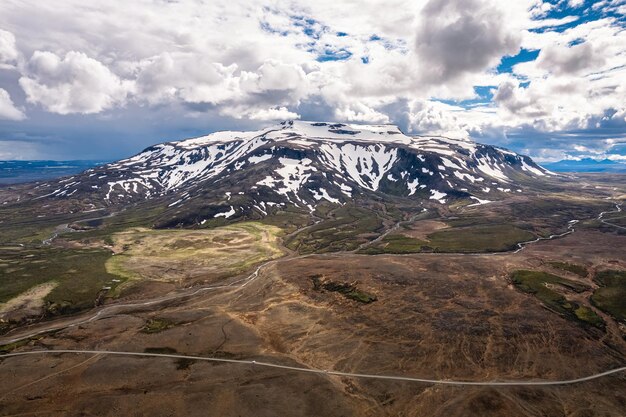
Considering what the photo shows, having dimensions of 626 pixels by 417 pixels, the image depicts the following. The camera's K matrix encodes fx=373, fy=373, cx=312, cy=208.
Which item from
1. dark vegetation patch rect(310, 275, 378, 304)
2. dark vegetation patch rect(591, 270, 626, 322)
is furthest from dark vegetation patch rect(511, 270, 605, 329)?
dark vegetation patch rect(310, 275, 378, 304)

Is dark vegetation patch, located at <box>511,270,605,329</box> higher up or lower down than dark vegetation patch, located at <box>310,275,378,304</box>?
lower down

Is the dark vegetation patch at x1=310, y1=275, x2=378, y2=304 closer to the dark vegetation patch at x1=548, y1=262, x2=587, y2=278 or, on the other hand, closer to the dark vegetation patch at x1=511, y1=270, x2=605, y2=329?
the dark vegetation patch at x1=511, y1=270, x2=605, y2=329

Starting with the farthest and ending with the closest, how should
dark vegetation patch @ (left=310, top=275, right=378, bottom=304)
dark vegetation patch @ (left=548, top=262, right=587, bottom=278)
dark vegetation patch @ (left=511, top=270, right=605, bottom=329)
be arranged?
dark vegetation patch @ (left=548, top=262, right=587, bottom=278) < dark vegetation patch @ (left=310, top=275, right=378, bottom=304) < dark vegetation patch @ (left=511, top=270, right=605, bottom=329)

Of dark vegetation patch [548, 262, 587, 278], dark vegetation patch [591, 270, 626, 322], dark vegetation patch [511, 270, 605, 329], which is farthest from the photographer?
dark vegetation patch [548, 262, 587, 278]

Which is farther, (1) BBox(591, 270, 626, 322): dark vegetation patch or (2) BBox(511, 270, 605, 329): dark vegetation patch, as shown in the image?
(1) BBox(591, 270, 626, 322): dark vegetation patch

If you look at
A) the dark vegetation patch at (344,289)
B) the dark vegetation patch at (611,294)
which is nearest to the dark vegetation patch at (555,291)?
the dark vegetation patch at (611,294)
